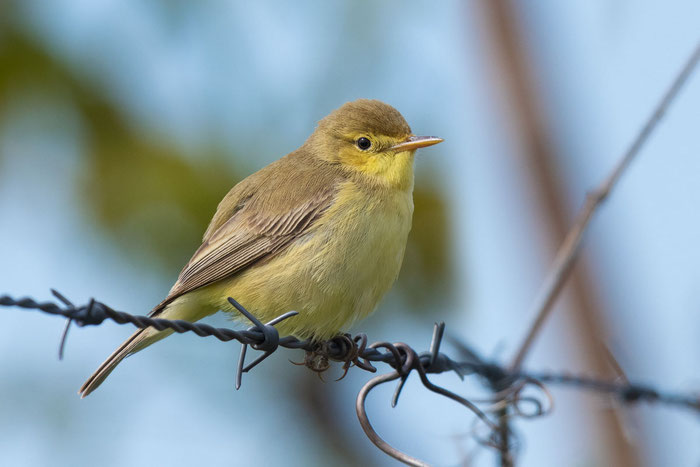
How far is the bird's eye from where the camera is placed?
5.18 meters

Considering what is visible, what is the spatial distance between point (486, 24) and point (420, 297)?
375 cm

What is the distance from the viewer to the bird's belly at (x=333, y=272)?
430 cm

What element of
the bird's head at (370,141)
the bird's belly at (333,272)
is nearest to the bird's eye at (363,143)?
the bird's head at (370,141)

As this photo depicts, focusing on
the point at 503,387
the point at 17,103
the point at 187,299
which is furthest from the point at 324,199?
the point at 17,103

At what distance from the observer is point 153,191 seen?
6.95 m

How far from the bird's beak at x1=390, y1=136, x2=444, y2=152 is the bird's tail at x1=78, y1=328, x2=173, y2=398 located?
5.63 feet

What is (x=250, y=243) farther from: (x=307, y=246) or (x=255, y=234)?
(x=307, y=246)

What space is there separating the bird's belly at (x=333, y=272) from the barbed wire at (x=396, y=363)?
0.51ft

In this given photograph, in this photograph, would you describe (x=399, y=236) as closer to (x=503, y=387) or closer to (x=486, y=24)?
(x=503, y=387)

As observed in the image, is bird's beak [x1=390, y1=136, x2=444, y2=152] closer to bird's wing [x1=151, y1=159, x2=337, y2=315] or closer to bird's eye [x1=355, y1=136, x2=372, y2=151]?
bird's eye [x1=355, y1=136, x2=372, y2=151]

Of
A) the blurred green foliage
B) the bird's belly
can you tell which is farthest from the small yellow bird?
the blurred green foliage

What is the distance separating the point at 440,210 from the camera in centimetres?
705

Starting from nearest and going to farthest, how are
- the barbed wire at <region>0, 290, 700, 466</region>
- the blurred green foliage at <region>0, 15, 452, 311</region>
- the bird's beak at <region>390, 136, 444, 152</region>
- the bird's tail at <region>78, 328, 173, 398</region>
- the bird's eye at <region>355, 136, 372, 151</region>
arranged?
the barbed wire at <region>0, 290, 700, 466</region>, the bird's tail at <region>78, 328, 173, 398</region>, the bird's beak at <region>390, 136, 444, 152</region>, the bird's eye at <region>355, 136, 372, 151</region>, the blurred green foliage at <region>0, 15, 452, 311</region>

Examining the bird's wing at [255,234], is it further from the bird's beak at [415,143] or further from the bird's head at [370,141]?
the bird's beak at [415,143]
